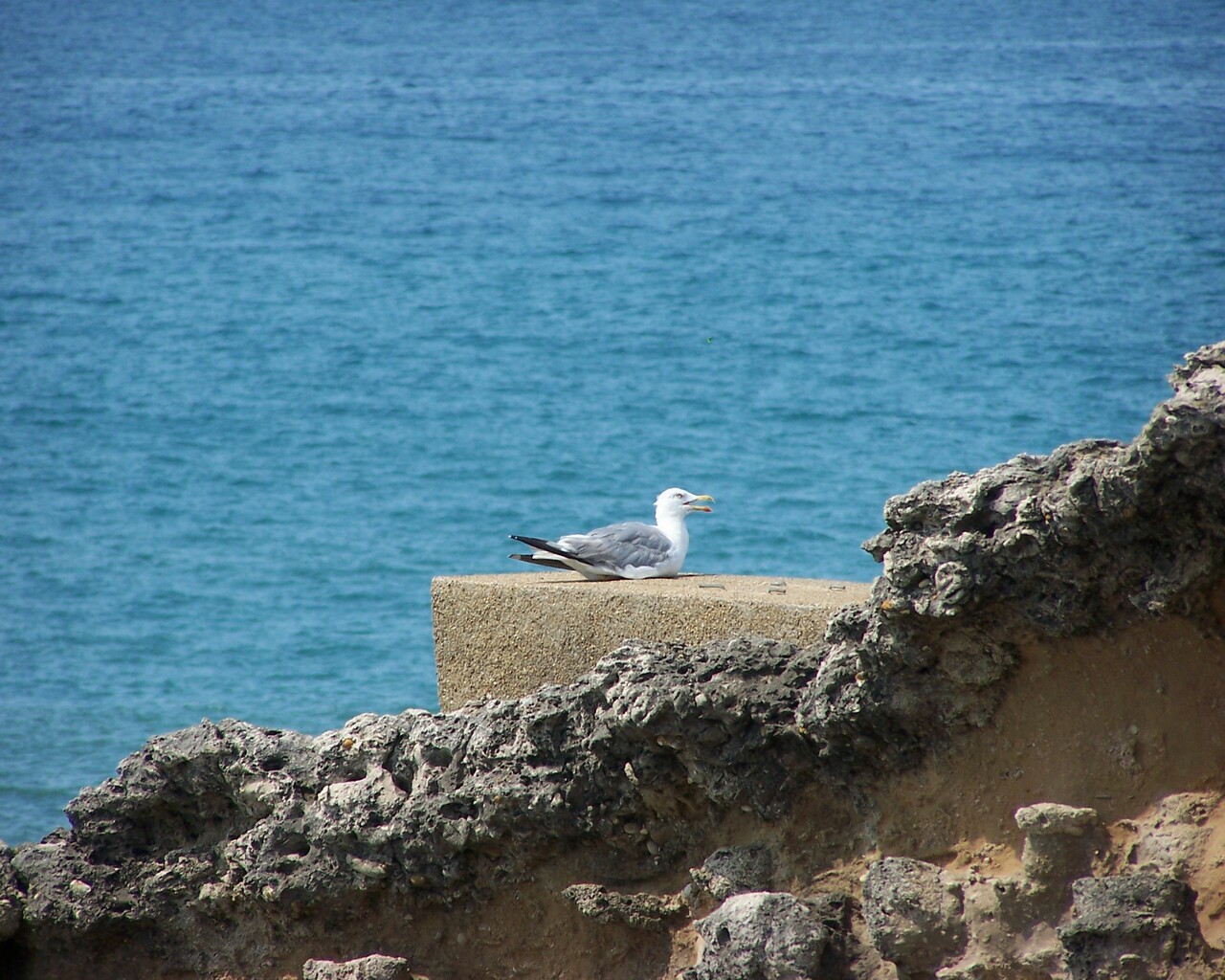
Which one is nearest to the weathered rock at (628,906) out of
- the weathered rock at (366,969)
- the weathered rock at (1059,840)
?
the weathered rock at (366,969)

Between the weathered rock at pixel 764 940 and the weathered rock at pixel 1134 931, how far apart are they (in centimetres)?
44

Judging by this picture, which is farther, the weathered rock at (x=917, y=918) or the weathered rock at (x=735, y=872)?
the weathered rock at (x=735, y=872)

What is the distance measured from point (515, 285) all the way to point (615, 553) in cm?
722

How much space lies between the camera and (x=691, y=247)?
1030cm

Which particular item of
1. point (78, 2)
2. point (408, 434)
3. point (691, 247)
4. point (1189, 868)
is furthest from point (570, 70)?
point (1189, 868)

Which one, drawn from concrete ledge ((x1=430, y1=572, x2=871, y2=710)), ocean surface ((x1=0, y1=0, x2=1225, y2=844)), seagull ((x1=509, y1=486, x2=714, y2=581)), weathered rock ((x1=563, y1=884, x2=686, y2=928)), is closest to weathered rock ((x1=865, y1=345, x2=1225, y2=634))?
concrete ledge ((x1=430, y1=572, x2=871, y2=710))

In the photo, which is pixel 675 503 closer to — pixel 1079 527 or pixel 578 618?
pixel 578 618

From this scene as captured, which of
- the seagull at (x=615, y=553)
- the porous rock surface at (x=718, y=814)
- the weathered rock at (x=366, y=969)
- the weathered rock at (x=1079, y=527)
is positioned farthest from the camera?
the seagull at (x=615, y=553)

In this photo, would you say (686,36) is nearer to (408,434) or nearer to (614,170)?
(614,170)

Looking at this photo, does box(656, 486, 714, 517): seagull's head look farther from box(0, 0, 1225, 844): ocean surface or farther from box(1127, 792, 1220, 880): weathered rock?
box(0, 0, 1225, 844): ocean surface

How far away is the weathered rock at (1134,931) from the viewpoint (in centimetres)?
208

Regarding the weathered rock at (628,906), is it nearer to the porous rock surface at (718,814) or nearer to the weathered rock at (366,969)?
the porous rock surface at (718,814)

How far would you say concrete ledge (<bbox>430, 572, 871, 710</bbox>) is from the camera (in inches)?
113

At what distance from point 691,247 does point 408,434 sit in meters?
2.53
